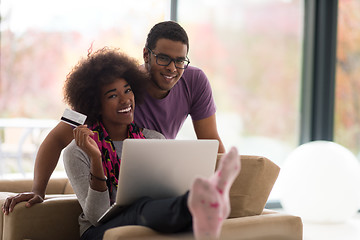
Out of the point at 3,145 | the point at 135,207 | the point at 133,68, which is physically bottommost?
the point at 3,145

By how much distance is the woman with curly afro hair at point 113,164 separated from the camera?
1.59 meters

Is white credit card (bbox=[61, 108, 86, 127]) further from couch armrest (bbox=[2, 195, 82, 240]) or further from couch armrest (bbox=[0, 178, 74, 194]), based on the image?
couch armrest (bbox=[0, 178, 74, 194])

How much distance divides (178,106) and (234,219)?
95 centimetres

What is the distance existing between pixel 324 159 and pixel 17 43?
2.67 meters

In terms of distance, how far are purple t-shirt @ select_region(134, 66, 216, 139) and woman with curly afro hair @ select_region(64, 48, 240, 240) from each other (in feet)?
0.49

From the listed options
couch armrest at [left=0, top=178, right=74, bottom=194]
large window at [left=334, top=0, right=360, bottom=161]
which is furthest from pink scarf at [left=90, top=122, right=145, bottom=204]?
large window at [left=334, top=0, right=360, bottom=161]

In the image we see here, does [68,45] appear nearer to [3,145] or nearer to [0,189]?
[3,145]

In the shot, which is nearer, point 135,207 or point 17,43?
point 135,207

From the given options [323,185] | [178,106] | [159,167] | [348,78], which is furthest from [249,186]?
[348,78]

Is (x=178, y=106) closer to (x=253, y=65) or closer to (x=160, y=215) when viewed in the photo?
(x=160, y=215)

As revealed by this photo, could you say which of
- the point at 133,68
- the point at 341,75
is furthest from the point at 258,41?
the point at 133,68

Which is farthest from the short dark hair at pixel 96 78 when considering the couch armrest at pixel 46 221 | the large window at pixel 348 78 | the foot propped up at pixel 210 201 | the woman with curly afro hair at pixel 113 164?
the large window at pixel 348 78

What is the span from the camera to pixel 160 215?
5.77 ft

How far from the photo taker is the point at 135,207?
1884mm
